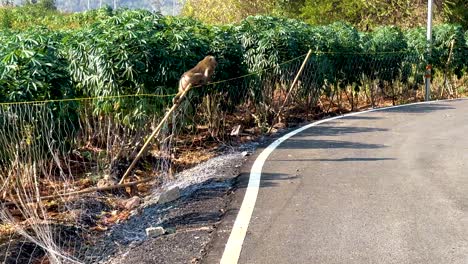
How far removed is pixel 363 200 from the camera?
642cm

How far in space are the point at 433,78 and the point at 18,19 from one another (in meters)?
22.8

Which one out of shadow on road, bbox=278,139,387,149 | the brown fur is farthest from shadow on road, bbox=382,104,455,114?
the brown fur

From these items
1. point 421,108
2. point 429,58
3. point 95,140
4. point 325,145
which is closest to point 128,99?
point 95,140

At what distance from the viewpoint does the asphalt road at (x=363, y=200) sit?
499 centimetres

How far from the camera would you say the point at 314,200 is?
6.43m

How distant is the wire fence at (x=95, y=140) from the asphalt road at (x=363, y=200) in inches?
A: 58.2

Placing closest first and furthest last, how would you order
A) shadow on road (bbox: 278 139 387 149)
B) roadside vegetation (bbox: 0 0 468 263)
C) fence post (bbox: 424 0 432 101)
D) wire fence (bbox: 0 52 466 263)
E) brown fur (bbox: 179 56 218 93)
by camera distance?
wire fence (bbox: 0 52 466 263), roadside vegetation (bbox: 0 0 468 263), brown fur (bbox: 179 56 218 93), shadow on road (bbox: 278 139 387 149), fence post (bbox: 424 0 432 101)

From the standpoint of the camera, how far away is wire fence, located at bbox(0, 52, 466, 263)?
598cm

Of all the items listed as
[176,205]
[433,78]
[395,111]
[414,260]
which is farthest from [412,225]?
[433,78]

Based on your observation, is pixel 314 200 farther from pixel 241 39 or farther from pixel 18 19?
pixel 18 19

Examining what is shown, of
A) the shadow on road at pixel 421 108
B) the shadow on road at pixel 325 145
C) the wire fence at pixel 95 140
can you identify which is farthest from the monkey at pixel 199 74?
the shadow on road at pixel 421 108

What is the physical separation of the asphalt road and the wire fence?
148 centimetres

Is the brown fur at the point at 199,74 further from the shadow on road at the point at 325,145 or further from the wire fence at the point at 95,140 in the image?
the shadow on road at the point at 325,145

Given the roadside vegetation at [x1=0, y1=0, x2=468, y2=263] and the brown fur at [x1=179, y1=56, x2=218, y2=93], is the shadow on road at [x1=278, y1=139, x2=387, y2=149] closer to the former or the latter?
the roadside vegetation at [x1=0, y1=0, x2=468, y2=263]
